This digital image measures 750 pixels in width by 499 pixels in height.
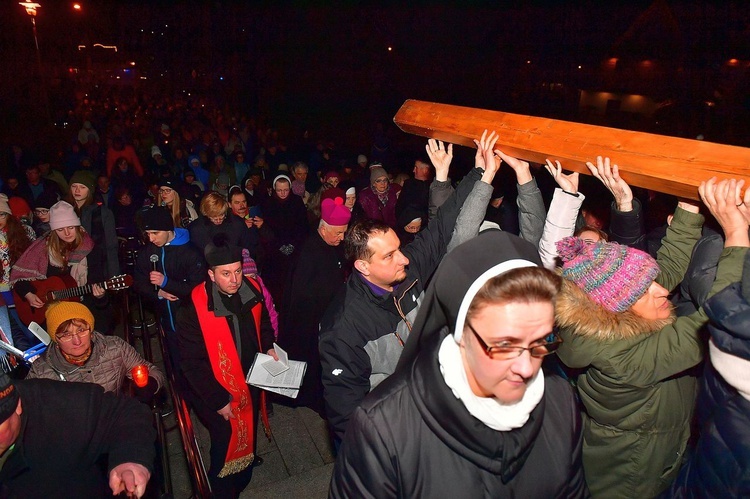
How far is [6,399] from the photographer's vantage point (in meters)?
2.10

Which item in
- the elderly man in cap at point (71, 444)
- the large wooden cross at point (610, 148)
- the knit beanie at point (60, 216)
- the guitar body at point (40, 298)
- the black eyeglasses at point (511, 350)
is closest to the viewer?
the black eyeglasses at point (511, 350)

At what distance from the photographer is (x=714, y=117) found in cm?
1124

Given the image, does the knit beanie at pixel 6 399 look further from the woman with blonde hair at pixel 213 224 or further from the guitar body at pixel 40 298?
the woman with blonde hair at pixel 213 224

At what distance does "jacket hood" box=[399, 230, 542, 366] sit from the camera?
5.29 feet

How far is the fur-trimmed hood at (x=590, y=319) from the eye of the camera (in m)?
2.29

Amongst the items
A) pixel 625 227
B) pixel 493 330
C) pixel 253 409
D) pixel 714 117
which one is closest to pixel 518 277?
pixel 493 330

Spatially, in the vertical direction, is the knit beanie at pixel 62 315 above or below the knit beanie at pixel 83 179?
above

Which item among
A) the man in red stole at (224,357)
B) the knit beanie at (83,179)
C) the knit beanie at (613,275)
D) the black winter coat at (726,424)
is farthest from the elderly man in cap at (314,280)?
the knit beanie at (83,179)

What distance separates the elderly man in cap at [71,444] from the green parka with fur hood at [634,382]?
2.39m

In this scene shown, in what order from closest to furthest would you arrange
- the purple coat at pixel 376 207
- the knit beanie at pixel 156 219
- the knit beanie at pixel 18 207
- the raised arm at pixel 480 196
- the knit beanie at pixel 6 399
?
the knit beanie at pixel 6 399 → the raised arm at pixel 480 196 → the knit beanie at pixel 156 219 → the knit beanie at pixel 18 207 → the purple coat at pixel 376 207

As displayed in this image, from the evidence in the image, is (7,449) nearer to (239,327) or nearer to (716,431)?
(239,327)

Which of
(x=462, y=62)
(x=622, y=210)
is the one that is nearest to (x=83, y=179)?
(x=622, y=210)

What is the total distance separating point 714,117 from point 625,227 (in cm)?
1080

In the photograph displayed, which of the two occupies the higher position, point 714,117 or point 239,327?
point 714,117
